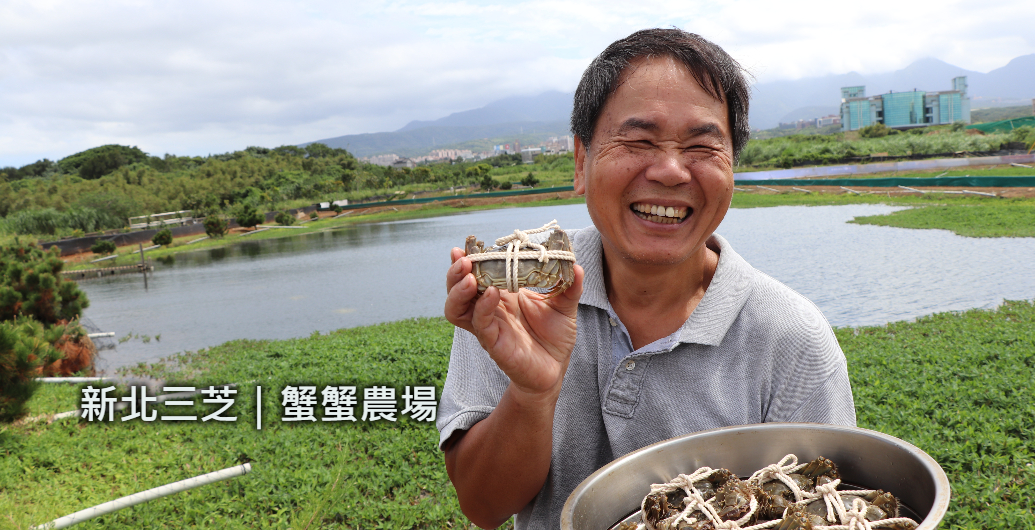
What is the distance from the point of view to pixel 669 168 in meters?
1.54

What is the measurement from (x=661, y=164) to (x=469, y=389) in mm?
791

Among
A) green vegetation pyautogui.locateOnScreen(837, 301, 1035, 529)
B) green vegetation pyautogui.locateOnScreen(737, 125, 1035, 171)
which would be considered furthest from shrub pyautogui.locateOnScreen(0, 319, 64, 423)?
green vegetation pyautogui.locateOnScreen(737, 125, 1035, 171)

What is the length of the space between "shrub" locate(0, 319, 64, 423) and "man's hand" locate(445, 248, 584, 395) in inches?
219

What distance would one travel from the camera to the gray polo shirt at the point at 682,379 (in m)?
1.62

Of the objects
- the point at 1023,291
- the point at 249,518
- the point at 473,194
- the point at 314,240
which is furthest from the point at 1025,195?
the point at 473,194

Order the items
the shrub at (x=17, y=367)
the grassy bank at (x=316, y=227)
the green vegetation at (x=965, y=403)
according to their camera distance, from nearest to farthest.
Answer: the green vegetation at (x=965, y=403), the shrub at (x=17, y=367), the grassy bank at (x=316, y=227)

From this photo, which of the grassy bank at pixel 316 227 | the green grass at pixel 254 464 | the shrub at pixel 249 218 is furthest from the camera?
the shrub at pixel 249 218

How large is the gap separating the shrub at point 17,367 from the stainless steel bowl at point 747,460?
19.0 feet

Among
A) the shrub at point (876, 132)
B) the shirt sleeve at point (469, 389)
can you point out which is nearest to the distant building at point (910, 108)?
the shrub at point (876, 132)

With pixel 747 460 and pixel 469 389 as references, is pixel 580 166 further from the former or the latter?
pixel 747 460

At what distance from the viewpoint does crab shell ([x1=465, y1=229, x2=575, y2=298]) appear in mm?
1223

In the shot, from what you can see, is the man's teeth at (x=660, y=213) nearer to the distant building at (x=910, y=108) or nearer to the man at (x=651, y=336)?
the man at (x=651, y=336)

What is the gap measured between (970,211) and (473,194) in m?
40.0

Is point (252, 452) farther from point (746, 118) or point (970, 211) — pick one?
point (970, 211)
